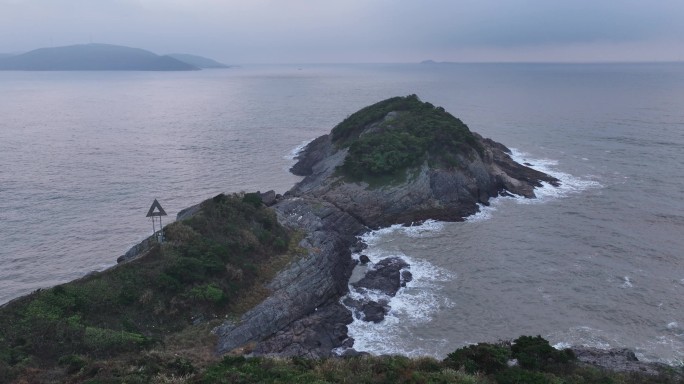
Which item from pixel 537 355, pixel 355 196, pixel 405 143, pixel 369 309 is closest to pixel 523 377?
pixel 537 355

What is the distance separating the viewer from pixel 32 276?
1371 inches

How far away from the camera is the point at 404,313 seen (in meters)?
30.1

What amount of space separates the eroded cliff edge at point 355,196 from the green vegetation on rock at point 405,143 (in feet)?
0.42

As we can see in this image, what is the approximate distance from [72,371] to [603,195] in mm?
53389

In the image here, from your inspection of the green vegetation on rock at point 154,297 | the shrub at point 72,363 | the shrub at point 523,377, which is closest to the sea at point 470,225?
the green vegetation on rock at point 154,297

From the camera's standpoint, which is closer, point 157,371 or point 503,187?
point 157,371

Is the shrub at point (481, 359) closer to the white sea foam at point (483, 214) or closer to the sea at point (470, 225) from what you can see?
the sea at point (470, 225)

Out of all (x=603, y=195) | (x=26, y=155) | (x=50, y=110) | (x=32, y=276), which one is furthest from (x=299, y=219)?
(x=50, y=110)

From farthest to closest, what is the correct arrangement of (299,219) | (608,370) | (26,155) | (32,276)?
1. (26,155)
2. (299,219)
3. (32,276)
4. (608,370)

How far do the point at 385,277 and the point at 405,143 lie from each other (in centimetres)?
2306

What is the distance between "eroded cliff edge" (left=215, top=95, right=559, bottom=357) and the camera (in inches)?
1024

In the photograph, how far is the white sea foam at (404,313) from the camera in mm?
26864

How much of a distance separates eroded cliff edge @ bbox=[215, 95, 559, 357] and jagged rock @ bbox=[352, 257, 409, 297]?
1.70m

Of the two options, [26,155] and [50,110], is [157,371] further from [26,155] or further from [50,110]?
[50,110]
